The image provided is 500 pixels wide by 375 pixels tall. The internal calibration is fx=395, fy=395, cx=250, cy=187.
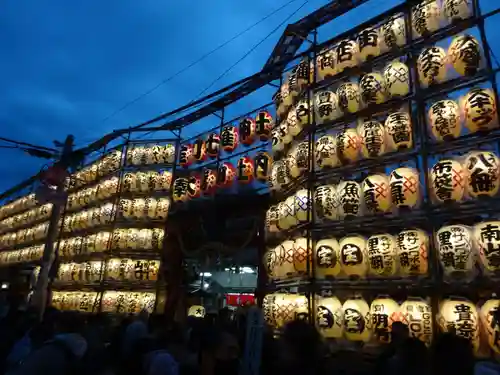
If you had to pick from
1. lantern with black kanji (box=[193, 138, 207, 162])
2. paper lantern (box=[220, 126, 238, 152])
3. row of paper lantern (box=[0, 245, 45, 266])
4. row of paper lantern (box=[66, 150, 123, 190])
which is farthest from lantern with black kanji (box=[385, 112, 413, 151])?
row of paper lantern (box=[0, 245, 45, 266])

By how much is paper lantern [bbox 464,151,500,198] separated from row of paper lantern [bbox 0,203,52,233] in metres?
26.5

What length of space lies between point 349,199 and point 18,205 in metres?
32.1

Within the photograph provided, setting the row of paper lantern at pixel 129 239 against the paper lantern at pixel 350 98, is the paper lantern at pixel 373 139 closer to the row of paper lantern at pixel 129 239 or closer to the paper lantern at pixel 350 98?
the paper lantern at pixel 350 98

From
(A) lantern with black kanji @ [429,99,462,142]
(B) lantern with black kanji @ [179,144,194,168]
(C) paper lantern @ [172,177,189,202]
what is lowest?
(A) lantern with black kanji @ [429,99,462,142]

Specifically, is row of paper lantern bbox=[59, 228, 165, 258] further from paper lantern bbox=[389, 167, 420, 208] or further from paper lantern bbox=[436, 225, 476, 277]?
paper lantern bbox=[436, 225, 476, 277]

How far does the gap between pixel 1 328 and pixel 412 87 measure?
1025 cm

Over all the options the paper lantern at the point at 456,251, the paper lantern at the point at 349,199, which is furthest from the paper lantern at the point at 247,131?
the paper lantern at the point at 456,251

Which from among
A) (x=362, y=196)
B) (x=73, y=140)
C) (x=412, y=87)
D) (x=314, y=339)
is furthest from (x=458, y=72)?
(x=73, y=140)

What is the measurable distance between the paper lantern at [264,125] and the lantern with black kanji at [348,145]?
4948 mm

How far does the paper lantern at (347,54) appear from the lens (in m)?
10.5

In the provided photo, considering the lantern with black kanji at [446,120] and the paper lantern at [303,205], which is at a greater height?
the lantern with black kanji at [446,120]

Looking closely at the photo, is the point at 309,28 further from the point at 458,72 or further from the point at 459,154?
the point at 459,154

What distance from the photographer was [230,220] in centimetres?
1688

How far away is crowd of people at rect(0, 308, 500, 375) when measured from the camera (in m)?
3.83
